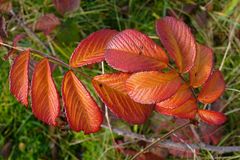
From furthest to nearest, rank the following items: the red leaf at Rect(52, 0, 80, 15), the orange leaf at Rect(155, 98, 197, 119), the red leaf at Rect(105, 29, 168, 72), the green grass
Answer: the green grass → the red leaf at Rect(52, 0, 80, 15) → the orange leaf at Rect(155, 98, 197, 119) → the red leaf at Rect(105, 29, 168, 72)

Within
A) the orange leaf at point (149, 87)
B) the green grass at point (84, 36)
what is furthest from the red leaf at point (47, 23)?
the orange leaf at point (149, 87)

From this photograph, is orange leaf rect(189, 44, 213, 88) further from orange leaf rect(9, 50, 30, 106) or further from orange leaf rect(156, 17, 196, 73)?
orange leaf rect(9, 50, 30, 106)

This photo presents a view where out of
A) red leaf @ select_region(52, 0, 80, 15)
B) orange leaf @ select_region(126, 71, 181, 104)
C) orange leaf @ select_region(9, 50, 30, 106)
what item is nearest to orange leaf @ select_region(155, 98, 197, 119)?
orange leaf @ select_region(126, 71, 181, 104)

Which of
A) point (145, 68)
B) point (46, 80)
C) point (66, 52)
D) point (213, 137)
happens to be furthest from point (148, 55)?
point (66, 52)

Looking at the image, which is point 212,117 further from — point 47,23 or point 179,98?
point 47,23

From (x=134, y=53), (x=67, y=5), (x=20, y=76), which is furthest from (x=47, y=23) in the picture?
(x=134, y=53)
